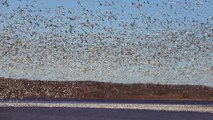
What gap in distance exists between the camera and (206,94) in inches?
4532

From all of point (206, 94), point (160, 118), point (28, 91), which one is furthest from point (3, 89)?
point (160, 118)

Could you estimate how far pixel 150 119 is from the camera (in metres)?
34.5

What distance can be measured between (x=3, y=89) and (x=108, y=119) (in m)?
65.4

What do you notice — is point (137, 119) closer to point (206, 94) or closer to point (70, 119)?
point (70, 119)

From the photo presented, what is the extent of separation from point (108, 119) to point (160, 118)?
4058 mm

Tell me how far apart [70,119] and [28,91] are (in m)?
75.9

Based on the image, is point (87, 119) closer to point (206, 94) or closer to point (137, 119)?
point (137, 119)

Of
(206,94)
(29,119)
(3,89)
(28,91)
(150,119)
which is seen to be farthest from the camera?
(206,94)

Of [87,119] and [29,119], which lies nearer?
[29,119]

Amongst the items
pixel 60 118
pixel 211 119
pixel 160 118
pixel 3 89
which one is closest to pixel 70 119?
pixel 60 118

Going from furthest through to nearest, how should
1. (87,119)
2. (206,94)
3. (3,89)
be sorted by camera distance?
(206,94)
(3,89)
(87,119)

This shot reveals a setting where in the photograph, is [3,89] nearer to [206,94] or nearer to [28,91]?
[28,91]

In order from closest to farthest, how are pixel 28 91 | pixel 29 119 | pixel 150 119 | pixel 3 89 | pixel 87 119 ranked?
pixel 29 119
pixel 87 119
pixel 150 119
pixel 3 89
pixel 28 91

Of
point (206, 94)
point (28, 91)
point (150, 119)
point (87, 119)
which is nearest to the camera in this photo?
point (87, 119)
